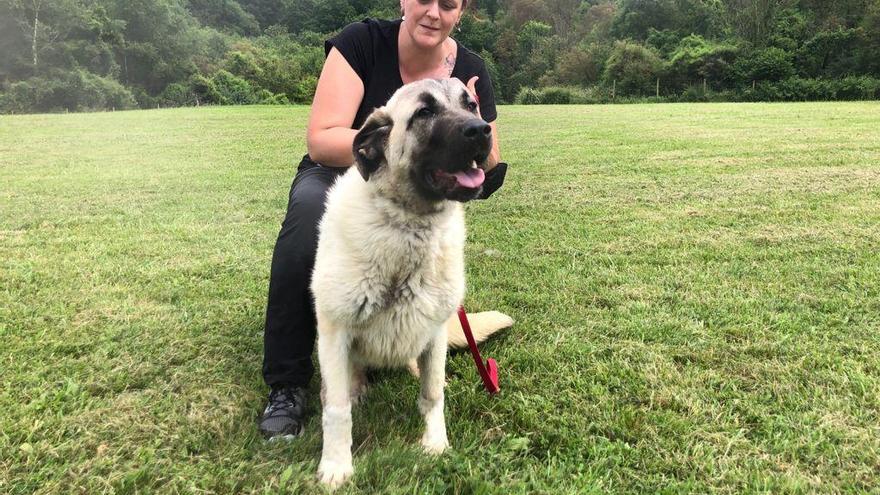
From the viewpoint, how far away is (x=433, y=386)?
233 cm

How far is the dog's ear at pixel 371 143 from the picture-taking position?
2.13 meters

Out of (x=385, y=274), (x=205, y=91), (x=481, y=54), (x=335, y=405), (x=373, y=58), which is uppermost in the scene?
(x=481, y=54)

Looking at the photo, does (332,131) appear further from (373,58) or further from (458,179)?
(458,179)

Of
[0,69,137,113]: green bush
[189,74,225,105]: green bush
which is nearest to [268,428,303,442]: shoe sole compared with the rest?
[0,69,137,113]: green bush

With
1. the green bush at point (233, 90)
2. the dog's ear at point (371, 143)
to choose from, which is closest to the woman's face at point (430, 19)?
the dog's ear at point (371, 143)

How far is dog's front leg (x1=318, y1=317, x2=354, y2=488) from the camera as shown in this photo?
79.7 inches

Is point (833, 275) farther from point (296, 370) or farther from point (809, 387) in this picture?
point (296, 370)

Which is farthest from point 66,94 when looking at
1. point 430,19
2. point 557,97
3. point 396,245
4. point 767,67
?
point 767,67

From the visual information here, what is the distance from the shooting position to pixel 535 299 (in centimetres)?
376

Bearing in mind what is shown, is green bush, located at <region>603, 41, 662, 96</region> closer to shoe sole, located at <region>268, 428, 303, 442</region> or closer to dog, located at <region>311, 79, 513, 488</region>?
dog, located at <region>311, 79, 513, 488</region>

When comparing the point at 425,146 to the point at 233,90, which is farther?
the point at 233,90

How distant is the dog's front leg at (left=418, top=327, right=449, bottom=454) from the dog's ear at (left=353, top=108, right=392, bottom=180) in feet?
2.50

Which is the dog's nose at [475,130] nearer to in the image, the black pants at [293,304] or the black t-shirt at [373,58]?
the black pants at [293,304]

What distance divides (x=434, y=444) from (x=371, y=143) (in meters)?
1.25
